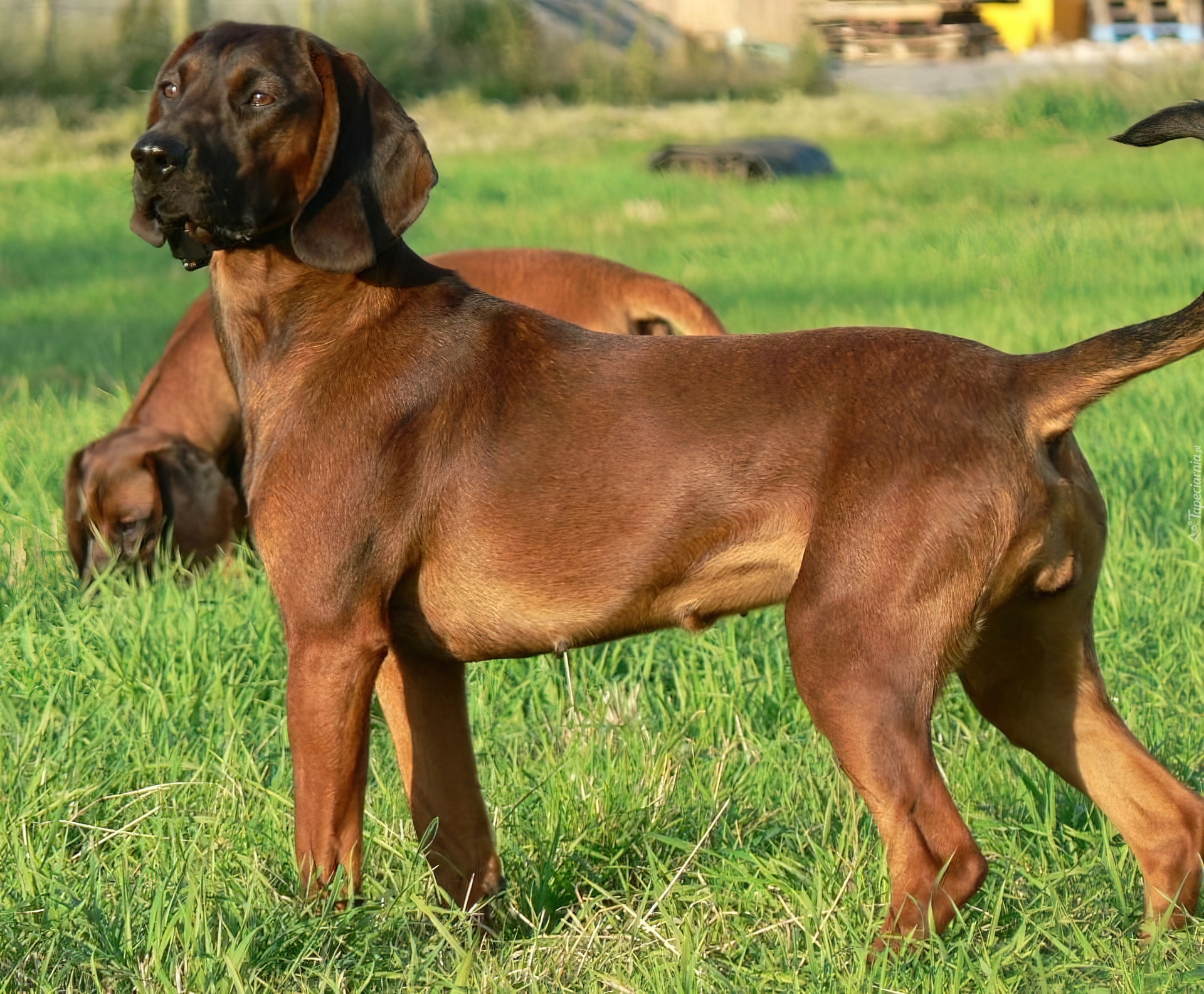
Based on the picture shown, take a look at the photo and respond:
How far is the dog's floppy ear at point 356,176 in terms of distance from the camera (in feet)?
10.0

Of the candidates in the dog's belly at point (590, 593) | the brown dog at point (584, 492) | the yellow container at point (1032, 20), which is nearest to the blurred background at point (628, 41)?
the yellow container at point (1032, 20)

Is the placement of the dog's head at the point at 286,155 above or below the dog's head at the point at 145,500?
above

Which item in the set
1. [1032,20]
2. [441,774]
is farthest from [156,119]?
[1032,20]

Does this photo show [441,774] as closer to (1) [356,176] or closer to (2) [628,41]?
(1) [356,176]

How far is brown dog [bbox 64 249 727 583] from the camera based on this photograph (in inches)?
212

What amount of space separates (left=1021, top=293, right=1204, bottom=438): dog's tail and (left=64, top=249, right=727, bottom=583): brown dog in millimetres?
2497

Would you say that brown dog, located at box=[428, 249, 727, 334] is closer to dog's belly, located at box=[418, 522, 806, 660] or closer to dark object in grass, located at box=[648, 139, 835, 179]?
dog's belly, located at box=[418, 522, 806, 660]

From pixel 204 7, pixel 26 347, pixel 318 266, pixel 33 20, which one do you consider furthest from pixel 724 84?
pixel 318 266

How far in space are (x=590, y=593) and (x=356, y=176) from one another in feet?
3.03

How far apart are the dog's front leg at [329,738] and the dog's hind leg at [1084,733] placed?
1.20 m

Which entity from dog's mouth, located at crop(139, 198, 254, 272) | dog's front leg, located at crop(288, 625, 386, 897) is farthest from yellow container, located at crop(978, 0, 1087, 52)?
dog's front leg, located at crop(288, 625, 386, 897)

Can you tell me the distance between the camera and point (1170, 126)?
9.46 ft

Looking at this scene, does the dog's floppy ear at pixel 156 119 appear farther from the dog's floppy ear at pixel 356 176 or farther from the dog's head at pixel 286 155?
the dog's floppy ear at pixel 356 176

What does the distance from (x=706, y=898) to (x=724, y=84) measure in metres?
24.3
